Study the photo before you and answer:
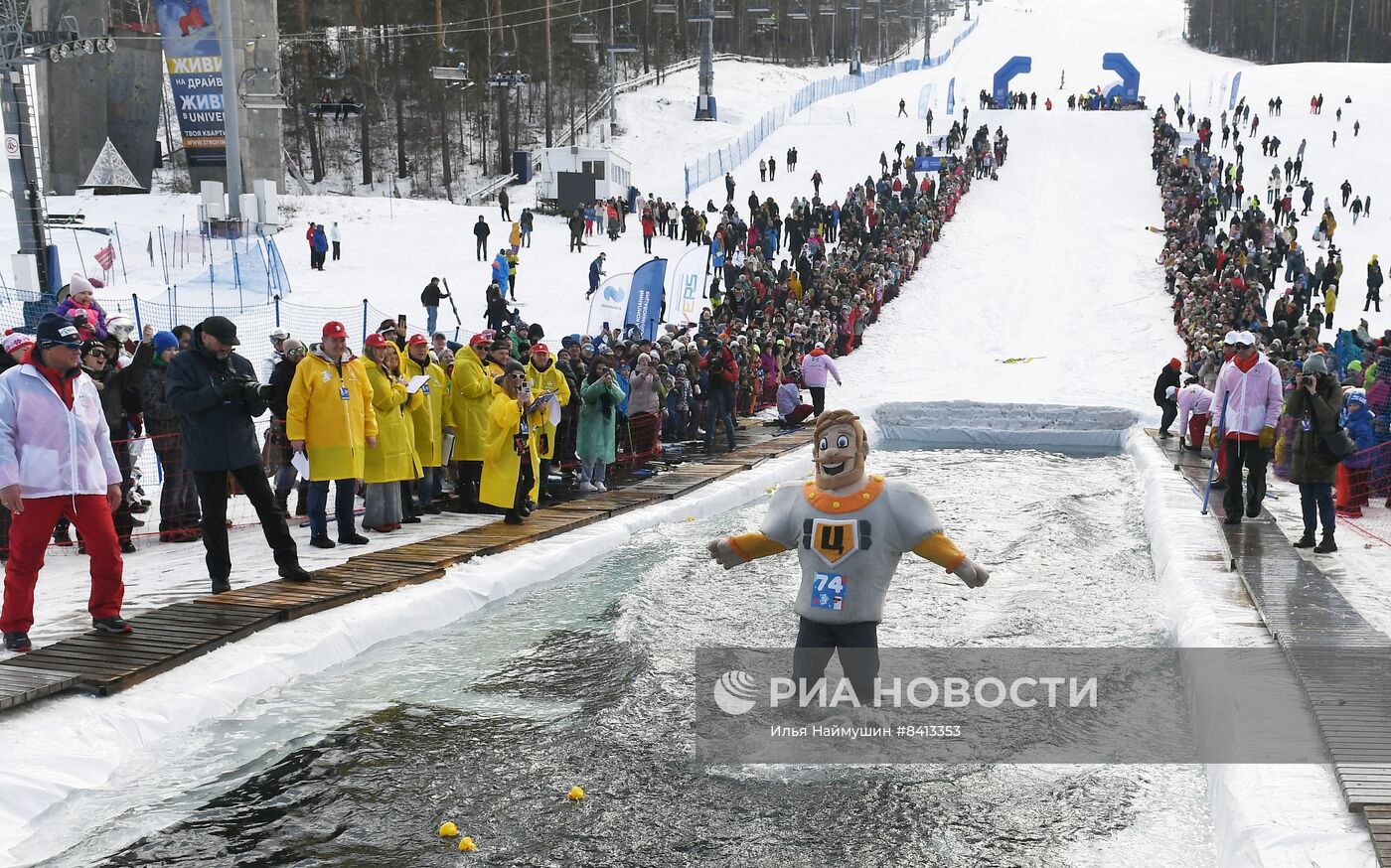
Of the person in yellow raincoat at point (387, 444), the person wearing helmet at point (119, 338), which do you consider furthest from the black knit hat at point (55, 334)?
the person in yellow raincoat at point (387, 444)

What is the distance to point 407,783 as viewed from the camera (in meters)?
5.55

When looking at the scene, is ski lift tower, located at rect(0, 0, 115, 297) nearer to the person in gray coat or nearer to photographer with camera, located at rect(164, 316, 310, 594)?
photographer with camera, located at rect(164, 316, 310, 594)

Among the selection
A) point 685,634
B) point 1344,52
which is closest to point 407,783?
point 685,634

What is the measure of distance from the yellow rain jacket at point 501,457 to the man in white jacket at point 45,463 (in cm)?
409

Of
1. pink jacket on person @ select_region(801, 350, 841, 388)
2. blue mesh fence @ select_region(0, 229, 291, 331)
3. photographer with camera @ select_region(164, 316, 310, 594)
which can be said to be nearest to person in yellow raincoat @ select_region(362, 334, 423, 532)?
photographer with camera @ select_region(164, 316, 310, 594)

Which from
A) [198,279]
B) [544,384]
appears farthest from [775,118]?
[544,384]

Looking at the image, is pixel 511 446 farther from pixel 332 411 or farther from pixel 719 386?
pixel 719 386

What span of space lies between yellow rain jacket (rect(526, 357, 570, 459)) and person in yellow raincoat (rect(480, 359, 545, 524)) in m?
0.61

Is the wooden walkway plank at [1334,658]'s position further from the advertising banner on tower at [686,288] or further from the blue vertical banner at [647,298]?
the advertising banner on tower at [686,288]

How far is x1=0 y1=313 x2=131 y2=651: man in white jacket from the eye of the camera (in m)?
6.20

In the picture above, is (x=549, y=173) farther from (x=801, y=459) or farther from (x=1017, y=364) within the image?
(x=801, y=459)

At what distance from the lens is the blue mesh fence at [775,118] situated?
50.8 m

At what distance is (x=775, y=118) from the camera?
62.3m

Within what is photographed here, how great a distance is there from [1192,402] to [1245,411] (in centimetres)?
643
